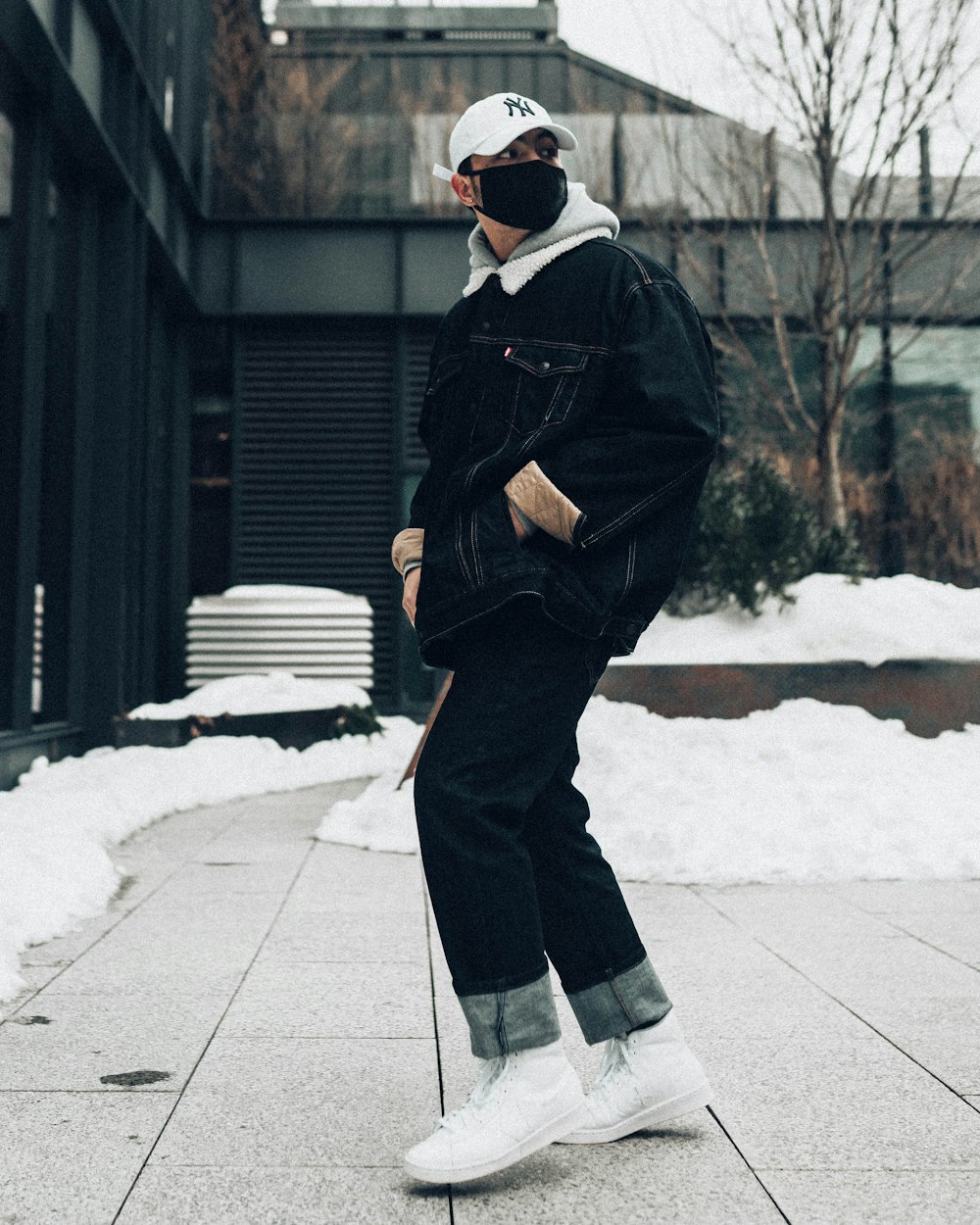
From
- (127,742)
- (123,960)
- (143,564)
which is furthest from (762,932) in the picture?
(143,564)

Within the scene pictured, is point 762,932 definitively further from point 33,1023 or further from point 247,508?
point 247,508

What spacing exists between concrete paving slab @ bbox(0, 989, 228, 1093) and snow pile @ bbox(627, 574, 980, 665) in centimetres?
479

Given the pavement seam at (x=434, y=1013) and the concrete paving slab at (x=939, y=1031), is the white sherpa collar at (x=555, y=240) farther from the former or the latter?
the concrete paving slab at (x=939, y=1031)

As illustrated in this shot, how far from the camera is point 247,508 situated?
13.1 m

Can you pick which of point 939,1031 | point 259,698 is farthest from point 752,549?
point 939,1031

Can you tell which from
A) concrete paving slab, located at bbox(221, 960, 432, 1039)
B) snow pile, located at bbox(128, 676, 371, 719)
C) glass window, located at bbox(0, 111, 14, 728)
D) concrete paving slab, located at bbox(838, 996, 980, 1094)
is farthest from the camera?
snow pile, located at bbox(128, 676, 371, 719)

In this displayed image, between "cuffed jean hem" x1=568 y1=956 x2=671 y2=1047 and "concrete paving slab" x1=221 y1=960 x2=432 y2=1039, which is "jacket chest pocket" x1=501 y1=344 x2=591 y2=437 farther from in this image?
"concrete paving slab" x1=221 y1=960 x2=432 y2=1039

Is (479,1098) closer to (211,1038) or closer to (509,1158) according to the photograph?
(509,1158)

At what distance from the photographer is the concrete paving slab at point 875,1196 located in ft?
6.60

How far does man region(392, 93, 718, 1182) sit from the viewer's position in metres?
2.15

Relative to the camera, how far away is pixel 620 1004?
2.34m

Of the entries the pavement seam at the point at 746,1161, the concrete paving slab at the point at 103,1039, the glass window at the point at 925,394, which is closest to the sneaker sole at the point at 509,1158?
the pavement seam at the point at 746,1161

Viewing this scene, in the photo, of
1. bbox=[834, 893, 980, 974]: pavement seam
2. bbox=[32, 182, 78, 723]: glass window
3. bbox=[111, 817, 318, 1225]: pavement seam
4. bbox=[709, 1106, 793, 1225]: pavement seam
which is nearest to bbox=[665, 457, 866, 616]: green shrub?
bbox=[834, 893, 980, 974]: pavement seam

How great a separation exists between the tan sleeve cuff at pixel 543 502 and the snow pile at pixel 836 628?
5595 mm
